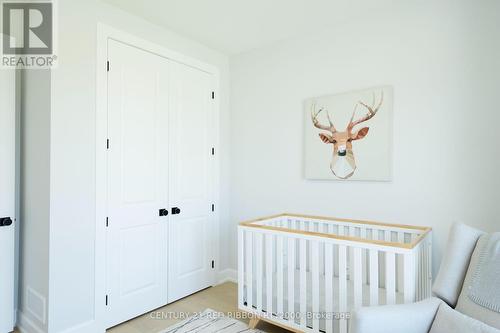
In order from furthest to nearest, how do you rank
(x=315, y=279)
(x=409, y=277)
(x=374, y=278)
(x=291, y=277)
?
1. (x=291, y=277)
2. (x=315, y=279)
3. (x=374, y=278)
4. (x=409, y=277)

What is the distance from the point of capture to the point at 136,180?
258 cm

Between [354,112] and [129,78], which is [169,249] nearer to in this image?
[129,78]

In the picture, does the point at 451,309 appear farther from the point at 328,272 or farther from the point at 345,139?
the point at 345,139

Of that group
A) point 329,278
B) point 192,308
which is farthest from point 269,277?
point 192,308

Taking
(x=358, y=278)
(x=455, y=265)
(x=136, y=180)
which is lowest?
(x=358, y=278)

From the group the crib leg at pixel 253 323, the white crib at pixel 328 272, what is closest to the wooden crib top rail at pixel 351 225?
the white crib at pixel 328 272

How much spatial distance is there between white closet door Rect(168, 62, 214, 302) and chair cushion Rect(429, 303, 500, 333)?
7.13ft

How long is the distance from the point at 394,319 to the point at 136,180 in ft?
6.88

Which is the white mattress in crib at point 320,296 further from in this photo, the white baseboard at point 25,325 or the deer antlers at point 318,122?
the white baseboard at point 25,325

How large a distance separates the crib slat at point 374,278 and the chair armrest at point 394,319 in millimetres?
363

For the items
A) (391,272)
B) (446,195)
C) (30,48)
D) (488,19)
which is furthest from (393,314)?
(30,48)

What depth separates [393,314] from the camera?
1.38m

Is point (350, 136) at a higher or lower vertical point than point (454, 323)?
higher

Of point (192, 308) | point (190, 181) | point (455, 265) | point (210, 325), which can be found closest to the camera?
point (455, 265)
